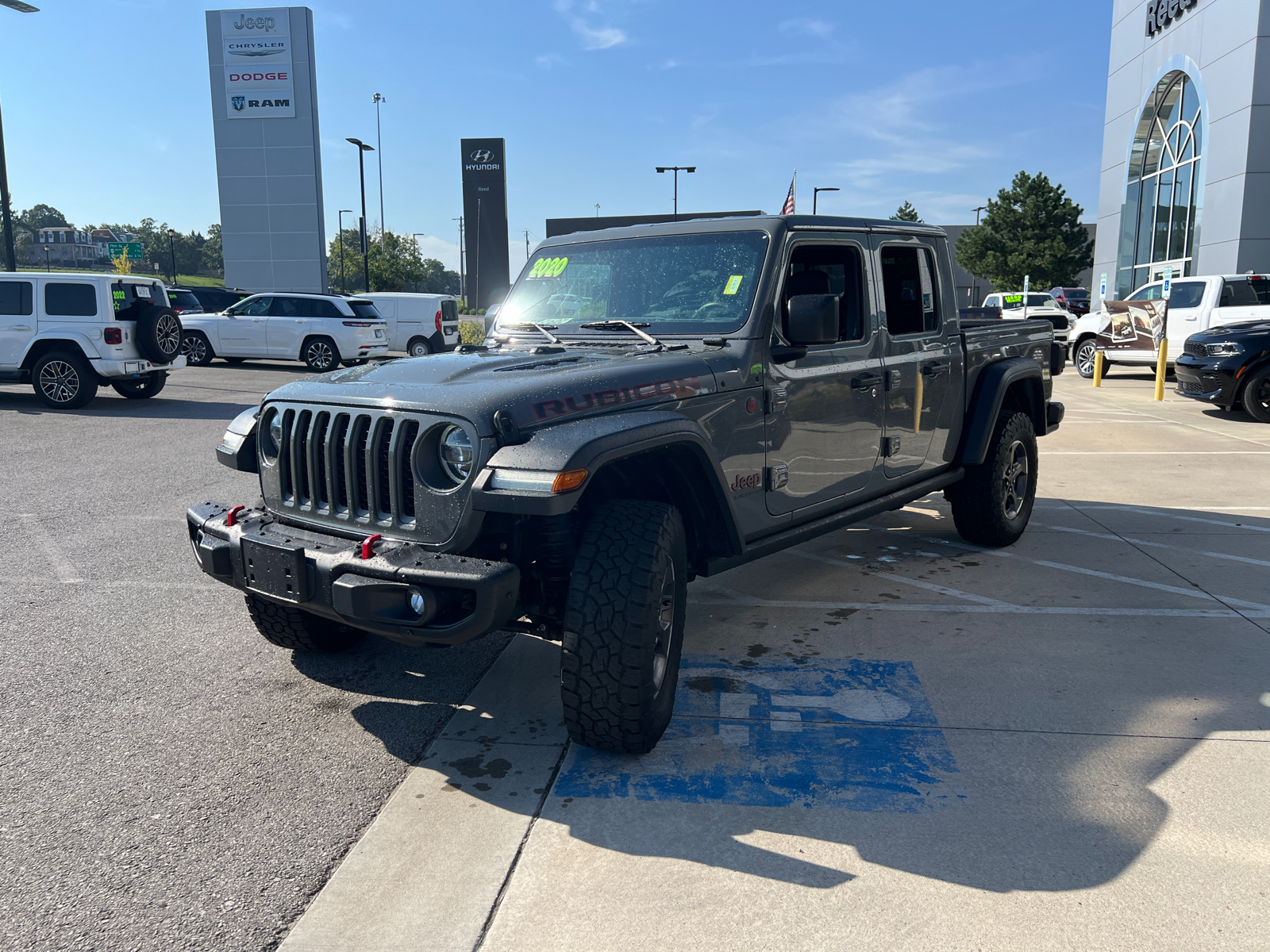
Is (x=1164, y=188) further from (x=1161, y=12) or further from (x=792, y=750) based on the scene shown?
(x=792, y=750)

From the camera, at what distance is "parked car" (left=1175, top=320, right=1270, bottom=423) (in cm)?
1180

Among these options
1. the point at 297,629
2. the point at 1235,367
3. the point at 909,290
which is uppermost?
the point at 909,290

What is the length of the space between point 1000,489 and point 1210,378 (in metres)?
8.15

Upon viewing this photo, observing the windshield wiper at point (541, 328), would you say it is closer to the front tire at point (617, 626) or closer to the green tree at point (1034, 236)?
the front tire at point (617, 626)

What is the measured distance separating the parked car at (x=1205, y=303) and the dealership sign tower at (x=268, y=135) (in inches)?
1278

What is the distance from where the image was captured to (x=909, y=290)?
5121mm

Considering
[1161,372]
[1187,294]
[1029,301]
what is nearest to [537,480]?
[1161,372]

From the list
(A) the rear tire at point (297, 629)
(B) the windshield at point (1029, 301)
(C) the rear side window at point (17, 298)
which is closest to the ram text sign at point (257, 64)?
(B) the windshield at point (1029, 301)

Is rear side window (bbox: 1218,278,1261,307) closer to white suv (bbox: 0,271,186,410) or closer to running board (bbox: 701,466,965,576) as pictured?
running board (bbox: 701,466,965,576)

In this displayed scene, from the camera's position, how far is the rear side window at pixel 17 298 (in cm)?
1293

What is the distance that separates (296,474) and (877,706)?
2.38 meters

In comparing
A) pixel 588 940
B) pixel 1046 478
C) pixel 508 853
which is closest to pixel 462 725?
pixel 508 853

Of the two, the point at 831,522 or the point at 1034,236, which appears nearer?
the point at 831,522

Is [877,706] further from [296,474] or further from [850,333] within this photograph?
[296,474]
